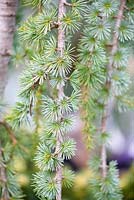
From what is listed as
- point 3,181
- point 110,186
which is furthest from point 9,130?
point 110,186

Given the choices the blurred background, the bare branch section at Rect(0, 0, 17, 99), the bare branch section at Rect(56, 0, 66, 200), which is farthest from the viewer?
the blurred background

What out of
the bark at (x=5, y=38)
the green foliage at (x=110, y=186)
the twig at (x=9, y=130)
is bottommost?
the green foliage at (x=110, y=186)

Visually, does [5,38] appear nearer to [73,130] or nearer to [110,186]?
[110,186]

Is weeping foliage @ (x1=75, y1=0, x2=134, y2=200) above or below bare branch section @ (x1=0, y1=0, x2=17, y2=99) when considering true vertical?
below

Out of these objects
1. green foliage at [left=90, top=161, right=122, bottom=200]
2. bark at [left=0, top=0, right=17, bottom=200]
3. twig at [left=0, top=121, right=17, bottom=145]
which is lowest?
green foliage at [left=90, top=161, right=122, bottom=200]

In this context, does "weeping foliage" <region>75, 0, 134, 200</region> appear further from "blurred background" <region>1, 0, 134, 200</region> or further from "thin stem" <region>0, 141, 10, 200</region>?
"thin stem" <region>0, 141, 10, 200</region>

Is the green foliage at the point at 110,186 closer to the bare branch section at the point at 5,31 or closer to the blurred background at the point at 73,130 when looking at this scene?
the blurred background at the point at 73,130

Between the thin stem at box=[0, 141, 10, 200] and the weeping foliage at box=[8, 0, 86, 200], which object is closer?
the weeping foliage at box=[8, 0, 86, 200]

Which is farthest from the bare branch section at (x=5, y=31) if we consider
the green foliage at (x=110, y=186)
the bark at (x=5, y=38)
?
the green foliage at (x=110, y=186)

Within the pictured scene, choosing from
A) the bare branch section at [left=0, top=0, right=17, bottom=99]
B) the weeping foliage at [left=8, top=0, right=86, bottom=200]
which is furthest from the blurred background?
the weeping foliage at [left=8, top=0, right=86, bottom=200]
